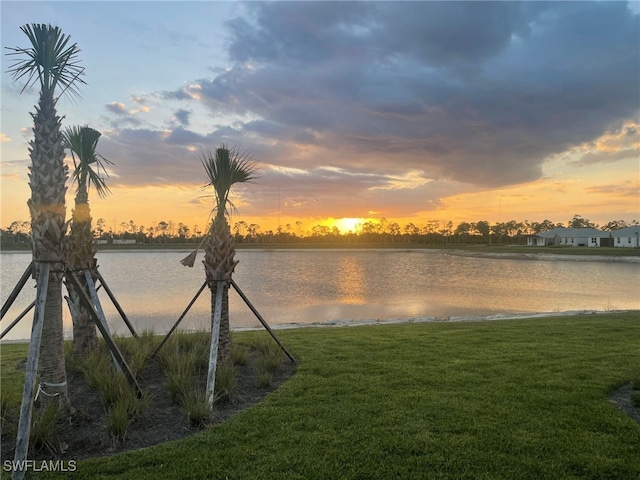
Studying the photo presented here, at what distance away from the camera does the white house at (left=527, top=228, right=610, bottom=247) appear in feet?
291

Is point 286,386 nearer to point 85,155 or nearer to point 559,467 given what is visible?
point 559,467

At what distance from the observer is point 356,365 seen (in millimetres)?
6594

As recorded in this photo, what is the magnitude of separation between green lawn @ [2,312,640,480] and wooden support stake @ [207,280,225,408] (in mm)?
495

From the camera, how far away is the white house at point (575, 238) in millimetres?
88750

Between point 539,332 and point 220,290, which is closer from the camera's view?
point 220,290

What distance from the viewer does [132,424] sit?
4414 millimetres

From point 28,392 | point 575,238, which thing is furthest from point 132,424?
point 575,238

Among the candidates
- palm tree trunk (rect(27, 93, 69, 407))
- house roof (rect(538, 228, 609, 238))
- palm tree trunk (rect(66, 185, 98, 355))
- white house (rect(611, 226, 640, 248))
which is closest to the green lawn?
palm tree trunk (rect(27, 93, 69, 407))

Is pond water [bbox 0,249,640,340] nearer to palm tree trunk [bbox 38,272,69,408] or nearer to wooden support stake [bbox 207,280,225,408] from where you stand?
wooden support stake [bbox 207,280,225,408]

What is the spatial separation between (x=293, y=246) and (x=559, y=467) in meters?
103

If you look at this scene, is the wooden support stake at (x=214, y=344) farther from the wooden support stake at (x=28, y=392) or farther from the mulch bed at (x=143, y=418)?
the wooden support stake at (x=28, y=392)

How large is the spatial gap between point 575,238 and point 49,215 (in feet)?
346

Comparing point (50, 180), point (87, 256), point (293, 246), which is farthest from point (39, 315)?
point (293, 246)

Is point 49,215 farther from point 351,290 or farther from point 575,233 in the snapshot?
point 575,233
